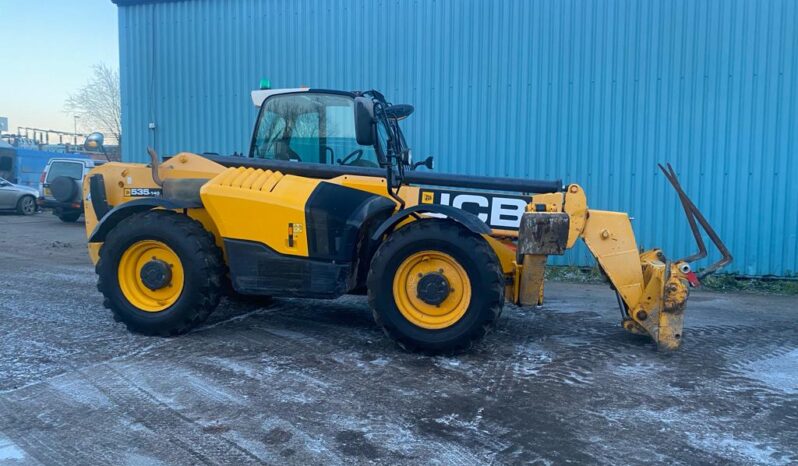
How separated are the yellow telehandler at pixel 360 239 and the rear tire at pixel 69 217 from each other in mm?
12806

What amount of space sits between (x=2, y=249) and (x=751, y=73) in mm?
13126

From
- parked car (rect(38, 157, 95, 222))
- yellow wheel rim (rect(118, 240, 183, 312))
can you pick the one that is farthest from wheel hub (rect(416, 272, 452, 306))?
parked car (rect(38, 157, 95, 222))

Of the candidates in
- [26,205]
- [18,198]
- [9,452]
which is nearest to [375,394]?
[9,452]

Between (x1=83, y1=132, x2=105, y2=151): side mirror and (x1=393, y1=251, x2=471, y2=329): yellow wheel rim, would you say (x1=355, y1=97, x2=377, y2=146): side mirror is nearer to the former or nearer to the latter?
(x1=393, y1=251, x2=471, y2=329): yellow wheel rim

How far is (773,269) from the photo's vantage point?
373 inches

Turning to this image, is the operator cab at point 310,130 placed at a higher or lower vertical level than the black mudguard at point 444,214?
higher

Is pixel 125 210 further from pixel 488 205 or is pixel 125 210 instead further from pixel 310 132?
pixel 488 205

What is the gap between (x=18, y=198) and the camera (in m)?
20.6

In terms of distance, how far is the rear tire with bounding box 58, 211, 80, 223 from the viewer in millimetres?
17234

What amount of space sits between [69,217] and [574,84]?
1407 centimetres

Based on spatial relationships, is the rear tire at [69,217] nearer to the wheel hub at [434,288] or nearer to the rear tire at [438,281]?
the rear tire at [438,281]

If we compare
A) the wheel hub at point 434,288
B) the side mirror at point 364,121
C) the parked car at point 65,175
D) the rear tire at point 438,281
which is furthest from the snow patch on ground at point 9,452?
the parked car at point 65,175

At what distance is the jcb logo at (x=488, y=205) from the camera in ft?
17.4

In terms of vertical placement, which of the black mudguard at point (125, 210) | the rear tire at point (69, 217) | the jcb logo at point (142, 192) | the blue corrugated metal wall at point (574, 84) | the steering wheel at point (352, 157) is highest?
the blue corrugated metal wall at point (574, 84)
